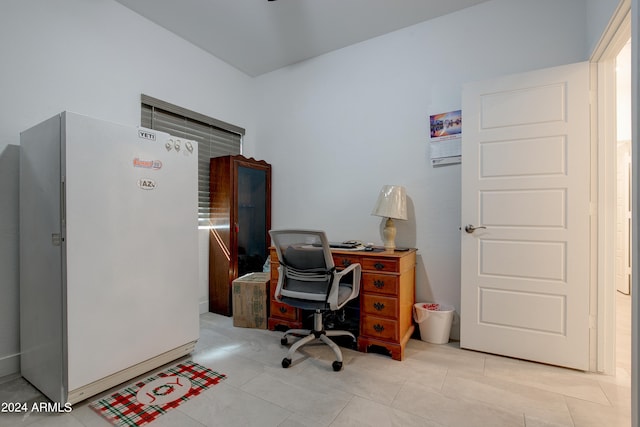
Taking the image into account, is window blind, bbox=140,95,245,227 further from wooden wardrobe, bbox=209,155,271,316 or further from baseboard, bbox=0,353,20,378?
baseboard, bbox=0,353,20,378

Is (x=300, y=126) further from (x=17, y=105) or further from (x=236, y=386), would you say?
(x=236, y=386)

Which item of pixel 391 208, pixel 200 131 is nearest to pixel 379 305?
pixel 391 208

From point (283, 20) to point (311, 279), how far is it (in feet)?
7.72

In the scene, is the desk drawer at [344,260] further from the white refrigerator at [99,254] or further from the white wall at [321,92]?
the white refrigerator at [99,254]

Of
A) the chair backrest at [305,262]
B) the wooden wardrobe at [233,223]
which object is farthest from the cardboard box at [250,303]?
the chair backrest at [305,262]

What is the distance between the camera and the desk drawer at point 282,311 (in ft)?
9.17

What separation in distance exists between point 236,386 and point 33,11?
291 cm

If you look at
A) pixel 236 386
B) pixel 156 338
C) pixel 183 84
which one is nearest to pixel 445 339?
A: pixel 236 386

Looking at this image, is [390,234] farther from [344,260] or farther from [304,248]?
[304,248]

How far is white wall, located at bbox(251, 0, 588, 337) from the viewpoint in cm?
→ 249

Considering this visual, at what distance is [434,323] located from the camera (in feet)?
8.52

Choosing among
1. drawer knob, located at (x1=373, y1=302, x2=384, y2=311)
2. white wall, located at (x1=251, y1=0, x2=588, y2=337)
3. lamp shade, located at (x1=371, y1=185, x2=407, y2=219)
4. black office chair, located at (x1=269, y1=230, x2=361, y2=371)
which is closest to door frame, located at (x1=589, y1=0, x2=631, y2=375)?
white wall, located at (x1=251, y1=0, x2=588, y2=337)

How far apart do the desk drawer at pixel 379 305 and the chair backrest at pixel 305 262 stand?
389 millimetres

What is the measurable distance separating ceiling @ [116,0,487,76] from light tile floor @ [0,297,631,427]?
9.44 ft
